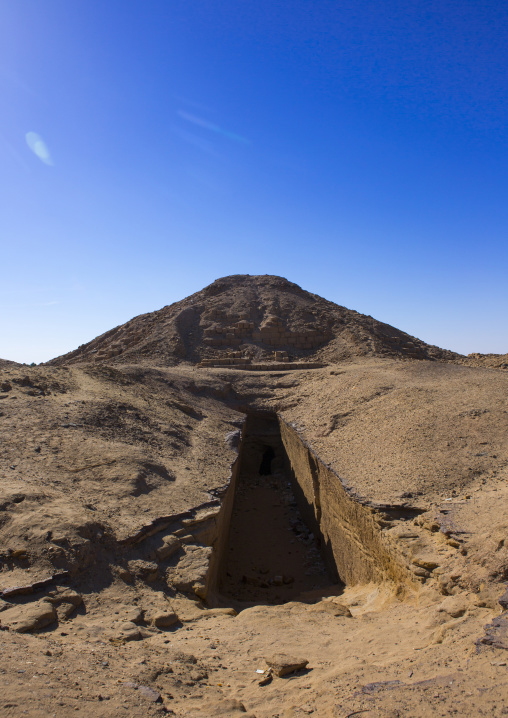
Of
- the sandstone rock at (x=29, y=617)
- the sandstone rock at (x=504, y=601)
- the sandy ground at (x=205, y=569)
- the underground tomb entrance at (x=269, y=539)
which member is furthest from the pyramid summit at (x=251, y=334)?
the sandstone rock at (x=504, y=601)

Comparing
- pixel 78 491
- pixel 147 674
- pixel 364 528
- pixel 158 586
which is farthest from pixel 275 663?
pixel 78 491

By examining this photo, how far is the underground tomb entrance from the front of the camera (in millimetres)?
7531

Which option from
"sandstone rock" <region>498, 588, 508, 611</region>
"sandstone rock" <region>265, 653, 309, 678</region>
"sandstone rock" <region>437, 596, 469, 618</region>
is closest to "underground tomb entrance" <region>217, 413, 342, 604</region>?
"sandstone rock" <region>437, 596, 469, 618</region>

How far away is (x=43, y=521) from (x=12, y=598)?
3.61 ft

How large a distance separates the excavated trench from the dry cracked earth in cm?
5

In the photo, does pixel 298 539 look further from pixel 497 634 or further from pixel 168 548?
pixel 497 634

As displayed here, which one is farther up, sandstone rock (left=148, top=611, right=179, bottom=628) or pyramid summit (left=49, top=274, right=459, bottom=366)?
pyramid summit (left=49, top=274, right=459, bottom=366)

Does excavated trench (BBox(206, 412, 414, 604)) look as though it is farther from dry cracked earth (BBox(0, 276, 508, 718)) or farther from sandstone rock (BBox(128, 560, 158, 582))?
sandstone rock (BBox(128, 560, 158, 582))

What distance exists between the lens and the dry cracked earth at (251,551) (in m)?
2.95

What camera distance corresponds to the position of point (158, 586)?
495 centimetres

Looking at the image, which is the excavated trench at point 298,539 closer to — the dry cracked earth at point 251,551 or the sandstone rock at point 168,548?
the dry cracked earth at point 251,551

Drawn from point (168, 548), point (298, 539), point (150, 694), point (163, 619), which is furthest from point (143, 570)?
point (298, 539)

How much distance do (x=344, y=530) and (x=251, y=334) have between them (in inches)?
607

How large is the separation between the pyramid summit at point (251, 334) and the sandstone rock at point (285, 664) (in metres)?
16.1
